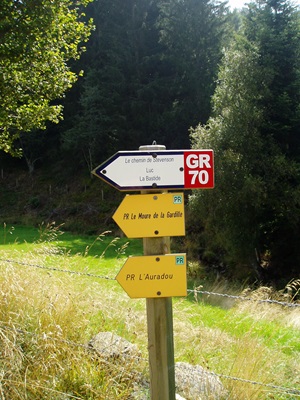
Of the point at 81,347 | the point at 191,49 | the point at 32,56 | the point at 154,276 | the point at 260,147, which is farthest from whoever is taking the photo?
the point at 191,49

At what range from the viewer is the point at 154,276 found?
8.67 feet

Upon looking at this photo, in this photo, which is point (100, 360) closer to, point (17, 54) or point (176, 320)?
point (176, 320)

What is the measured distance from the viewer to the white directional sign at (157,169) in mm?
2664

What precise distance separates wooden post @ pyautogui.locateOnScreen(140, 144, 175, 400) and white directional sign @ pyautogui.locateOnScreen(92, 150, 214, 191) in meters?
0.36

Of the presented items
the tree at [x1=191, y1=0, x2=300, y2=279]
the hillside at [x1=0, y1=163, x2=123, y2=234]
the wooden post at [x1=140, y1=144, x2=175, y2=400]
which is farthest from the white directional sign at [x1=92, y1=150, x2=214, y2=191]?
the hillside at [x1=0, y1=163, x2=123, y2=234]

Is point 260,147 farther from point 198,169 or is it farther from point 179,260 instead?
point 179,260

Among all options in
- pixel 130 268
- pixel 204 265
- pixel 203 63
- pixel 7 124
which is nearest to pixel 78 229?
pixel 204 265

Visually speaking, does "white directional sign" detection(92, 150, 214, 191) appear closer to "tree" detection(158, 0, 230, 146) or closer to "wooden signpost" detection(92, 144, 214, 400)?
"wooden signpost" detection(92, 144, 214, 400)

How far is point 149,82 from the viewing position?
29.8m

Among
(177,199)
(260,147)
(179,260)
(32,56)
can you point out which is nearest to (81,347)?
(179,260)

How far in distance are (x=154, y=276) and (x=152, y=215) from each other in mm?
381

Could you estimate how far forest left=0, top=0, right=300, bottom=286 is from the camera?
10250 millimetres

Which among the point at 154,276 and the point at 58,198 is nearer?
the point at 154,276

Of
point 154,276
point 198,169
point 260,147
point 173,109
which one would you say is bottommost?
point 154,276
